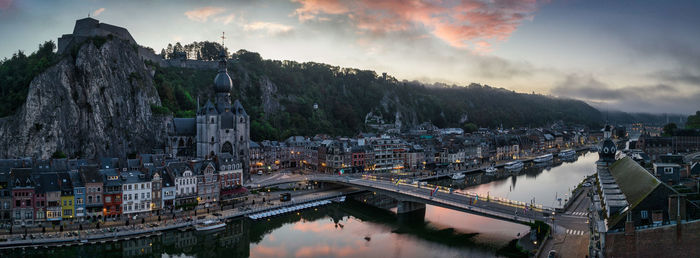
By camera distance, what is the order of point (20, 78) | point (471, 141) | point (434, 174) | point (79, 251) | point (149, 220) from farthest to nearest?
point (471, 141) → point (434, 174) → point (20, 78) → point (149, 220) → point (79, 251)

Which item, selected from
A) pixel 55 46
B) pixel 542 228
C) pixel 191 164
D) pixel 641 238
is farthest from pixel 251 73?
pixel 641 238

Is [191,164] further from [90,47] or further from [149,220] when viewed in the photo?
[90,47]

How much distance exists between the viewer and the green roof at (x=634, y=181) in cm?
3095

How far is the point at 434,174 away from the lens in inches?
3504

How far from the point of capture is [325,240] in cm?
4981

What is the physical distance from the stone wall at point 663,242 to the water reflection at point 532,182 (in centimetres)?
3171

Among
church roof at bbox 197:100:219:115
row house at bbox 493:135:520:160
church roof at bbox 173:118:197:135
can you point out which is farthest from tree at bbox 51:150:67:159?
row house at bbox 493:135:520:160

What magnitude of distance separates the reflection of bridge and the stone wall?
47.5 feet

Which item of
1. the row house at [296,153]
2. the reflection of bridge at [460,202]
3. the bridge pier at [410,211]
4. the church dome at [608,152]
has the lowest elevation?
the bridge pier at [410,211]

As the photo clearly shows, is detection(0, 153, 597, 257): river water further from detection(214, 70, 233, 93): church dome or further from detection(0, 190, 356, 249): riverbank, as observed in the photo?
detection(214, 70, 233, 93): church dome

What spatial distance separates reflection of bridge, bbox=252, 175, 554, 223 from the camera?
46406 millimetres

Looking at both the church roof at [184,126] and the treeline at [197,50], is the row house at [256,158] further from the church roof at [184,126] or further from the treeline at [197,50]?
the treeline at [197,50]

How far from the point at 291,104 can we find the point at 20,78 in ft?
225

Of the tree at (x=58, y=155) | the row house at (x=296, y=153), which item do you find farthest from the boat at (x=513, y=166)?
the tree at (x=58, y=155)
